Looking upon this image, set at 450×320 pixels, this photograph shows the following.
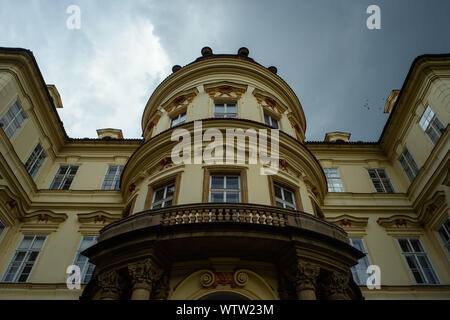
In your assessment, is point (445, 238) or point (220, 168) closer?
point (220, 168)

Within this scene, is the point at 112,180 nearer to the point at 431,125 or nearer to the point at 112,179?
the point at 112,179

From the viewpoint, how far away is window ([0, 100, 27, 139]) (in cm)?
1453

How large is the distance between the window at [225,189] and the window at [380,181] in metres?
10.2

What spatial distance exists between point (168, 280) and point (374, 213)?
11505mm

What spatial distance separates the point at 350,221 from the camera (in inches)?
612

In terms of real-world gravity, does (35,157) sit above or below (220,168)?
above

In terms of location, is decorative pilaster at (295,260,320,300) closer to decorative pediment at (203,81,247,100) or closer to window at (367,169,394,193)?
decorative pediment at (203,81,247,100)

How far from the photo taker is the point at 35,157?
16938 millimetres

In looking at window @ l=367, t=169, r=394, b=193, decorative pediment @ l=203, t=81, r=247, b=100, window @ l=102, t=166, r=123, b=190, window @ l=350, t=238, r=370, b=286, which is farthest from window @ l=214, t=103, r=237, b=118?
window @ l=367, t=169, r=394, b=193

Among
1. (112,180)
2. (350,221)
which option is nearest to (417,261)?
(350,221)

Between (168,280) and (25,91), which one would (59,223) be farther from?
(168,280)
